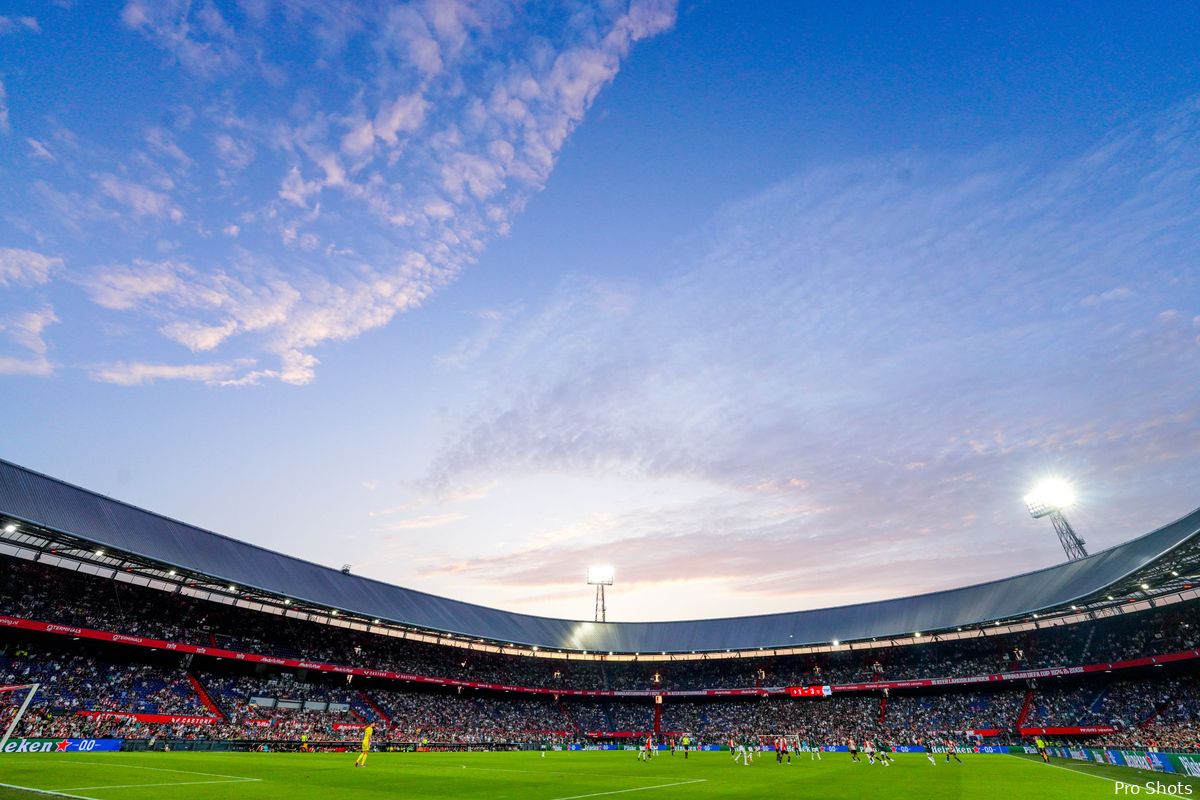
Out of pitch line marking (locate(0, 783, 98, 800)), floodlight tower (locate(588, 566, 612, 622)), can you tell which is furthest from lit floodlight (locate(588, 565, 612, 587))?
pitch line marking (locate(0, 783, 98, 800))

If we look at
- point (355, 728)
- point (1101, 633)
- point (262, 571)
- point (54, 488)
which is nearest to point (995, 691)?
point (1101, 633)

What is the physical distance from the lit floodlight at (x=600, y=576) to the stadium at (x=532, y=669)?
6.39 metres

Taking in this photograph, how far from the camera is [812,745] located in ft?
180

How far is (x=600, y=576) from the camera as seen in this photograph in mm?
85312

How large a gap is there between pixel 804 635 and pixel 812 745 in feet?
52.5

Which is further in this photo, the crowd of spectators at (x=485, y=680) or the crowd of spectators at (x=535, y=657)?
the crowd of spectators at (x=535, y=657)

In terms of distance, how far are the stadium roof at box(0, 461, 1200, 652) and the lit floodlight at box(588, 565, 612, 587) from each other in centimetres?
564

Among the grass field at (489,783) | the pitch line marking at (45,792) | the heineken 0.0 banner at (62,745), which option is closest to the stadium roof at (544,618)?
the heineken 0.0 banner at (62,745)

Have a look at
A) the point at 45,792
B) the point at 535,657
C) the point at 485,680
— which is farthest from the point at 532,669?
the point at 45,792

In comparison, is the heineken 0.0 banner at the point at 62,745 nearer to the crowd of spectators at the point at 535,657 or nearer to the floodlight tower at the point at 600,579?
the crowd of spectators at the point at 535,657

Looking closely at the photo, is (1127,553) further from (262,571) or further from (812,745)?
(262,571)

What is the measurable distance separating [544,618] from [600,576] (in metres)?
10.4

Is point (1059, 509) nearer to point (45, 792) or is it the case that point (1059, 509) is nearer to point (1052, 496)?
point (1052, 496)

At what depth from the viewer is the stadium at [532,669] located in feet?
110
